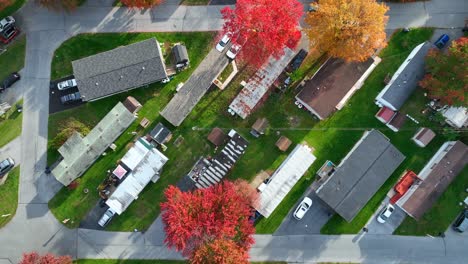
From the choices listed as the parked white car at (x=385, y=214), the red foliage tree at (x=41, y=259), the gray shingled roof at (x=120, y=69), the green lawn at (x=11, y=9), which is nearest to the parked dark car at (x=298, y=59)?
the gray shingled roof at (x=120, y=69)

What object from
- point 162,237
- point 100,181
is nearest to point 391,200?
point 162,237

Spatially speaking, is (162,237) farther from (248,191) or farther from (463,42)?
(463,42)

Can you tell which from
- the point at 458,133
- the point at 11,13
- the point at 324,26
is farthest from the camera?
the point at 11,13

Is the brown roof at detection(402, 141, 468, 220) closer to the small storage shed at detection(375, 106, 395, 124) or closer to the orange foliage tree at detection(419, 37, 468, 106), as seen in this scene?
the orange foliage tree at detection(419, 37, 468, 106)

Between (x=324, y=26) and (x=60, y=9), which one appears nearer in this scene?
(x=324, y=26)

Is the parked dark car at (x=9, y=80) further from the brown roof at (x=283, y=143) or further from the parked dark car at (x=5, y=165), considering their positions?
the brown roof at (x=283, y=143)

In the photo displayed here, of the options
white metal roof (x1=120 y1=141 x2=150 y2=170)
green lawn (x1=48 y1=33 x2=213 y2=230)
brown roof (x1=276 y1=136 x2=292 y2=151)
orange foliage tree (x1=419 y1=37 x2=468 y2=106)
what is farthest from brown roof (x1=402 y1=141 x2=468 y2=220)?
white metal roof (x1=120 y1=141 x2=150 y2=170)
